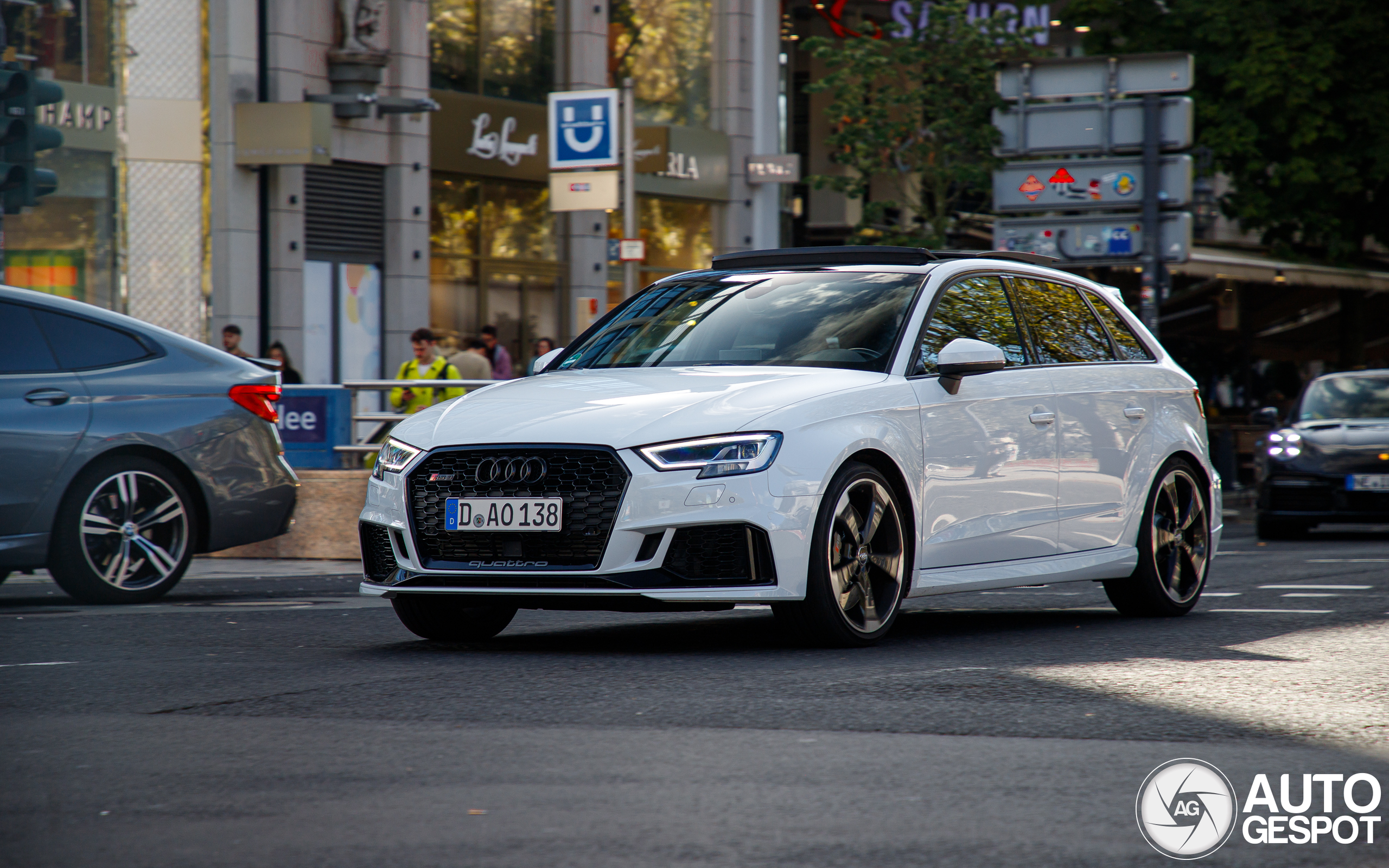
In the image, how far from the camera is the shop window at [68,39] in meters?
22.1

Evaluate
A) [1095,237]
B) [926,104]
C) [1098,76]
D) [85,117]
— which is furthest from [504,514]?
[926,104]

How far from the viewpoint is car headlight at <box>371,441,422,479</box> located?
7.15 meters

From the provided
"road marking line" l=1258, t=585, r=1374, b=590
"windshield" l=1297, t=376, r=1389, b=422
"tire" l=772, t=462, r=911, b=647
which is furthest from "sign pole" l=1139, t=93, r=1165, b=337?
"tire" l=772, t=462, r=911, b=647

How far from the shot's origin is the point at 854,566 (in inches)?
283

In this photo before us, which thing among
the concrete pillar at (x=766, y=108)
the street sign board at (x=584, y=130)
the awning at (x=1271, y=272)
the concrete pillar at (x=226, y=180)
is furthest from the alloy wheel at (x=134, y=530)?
the concrete pillar at (x=766, y=108)

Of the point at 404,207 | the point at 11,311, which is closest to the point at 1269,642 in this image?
the point at 11,311

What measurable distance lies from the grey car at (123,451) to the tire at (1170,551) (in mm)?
4449

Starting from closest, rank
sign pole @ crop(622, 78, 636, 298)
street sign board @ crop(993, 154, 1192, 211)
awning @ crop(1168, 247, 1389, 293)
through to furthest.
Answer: sign pole @ crop(622, 78, 636, 298) → street sign board @ crop(993, 154, 1192, 211) → awning @ crop(1168, 247, 1389, 293)

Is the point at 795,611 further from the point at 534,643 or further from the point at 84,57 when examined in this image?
the point at 84,57

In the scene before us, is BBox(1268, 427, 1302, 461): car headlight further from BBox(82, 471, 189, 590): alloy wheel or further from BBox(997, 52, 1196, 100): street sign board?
BBox(82, 471, 189, 590): alloy wheel

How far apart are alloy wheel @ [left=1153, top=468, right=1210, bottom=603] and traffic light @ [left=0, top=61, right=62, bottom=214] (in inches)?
285

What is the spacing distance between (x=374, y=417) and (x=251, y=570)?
72.8 inches

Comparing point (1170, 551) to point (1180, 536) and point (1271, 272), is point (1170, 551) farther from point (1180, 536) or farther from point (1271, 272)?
point (1271, 272)

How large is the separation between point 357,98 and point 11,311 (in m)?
16.2
